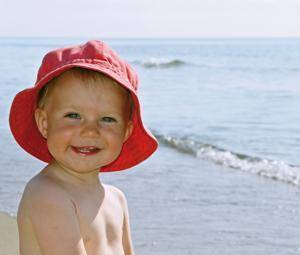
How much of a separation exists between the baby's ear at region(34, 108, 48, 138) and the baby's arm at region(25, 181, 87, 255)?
10.0 inches

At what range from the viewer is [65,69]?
2670 mm

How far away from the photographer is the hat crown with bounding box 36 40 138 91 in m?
2.71

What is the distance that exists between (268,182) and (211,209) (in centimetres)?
160

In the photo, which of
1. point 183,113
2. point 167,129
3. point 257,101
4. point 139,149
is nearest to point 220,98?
point 257,101

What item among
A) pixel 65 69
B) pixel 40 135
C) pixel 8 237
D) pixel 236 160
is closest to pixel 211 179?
pixel 236 160

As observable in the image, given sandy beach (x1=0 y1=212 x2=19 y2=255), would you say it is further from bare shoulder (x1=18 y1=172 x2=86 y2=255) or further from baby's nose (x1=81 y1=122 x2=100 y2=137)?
baby's nose (x1=81 y1=122 x2=100 y2=137)

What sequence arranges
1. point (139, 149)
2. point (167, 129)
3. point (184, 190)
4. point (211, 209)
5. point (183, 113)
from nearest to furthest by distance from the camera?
point (139, 149) < point (211, 209) < point (184, 190) < point (167, 129) < point (183, 113)

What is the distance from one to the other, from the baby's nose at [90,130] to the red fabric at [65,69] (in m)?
0.17

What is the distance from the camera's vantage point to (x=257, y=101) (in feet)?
48.8

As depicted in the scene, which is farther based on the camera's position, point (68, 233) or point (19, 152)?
point (19, 152)

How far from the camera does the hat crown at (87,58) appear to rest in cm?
271

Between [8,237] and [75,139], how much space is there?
1.70 metres

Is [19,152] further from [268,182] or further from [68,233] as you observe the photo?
[68,233]

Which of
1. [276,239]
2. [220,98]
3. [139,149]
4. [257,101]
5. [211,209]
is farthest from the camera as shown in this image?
[220,98]
